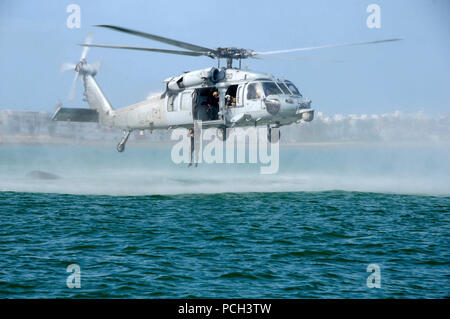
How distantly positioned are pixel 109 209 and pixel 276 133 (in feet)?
31.6

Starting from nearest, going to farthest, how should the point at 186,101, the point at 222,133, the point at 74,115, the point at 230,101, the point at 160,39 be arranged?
the point at 160,39 < the point at 230,101 < the point at 186,101 < the point at 222,133 < the point at 74,115

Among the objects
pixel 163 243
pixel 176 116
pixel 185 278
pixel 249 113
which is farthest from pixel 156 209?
pixel 185 278

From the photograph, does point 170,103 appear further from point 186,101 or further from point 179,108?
point 186,101

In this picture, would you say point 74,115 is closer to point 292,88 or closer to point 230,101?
point 230,101

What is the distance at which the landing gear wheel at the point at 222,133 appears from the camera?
1063 inches

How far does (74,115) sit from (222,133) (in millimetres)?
10026

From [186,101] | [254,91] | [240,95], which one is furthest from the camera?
[186,101]

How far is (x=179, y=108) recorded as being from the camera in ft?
90.0

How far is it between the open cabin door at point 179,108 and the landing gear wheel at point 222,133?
1.48m

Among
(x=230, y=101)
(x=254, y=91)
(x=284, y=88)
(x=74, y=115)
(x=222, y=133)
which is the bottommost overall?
(x=222, y=133)

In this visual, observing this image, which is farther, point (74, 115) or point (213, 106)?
point (74, 115)

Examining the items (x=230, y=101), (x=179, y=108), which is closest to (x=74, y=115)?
(x=179, y=108)

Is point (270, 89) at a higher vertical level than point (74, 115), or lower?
higher

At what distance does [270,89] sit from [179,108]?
16.4ft
